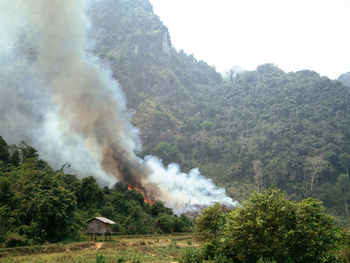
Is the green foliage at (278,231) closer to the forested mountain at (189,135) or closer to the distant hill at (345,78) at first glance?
the forested mountain at (189,135)

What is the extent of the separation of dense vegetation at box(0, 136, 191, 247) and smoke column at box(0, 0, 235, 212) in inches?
347

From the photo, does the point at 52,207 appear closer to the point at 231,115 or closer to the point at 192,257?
the point at 192,257

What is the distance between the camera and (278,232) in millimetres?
18766

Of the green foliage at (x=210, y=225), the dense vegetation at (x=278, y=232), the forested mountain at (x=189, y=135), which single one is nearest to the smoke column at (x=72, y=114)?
the forested mountain at (x=189, y=135)

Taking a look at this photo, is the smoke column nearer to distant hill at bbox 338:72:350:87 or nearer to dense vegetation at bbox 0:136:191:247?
dense vegetation at bbox 0:136:191:247

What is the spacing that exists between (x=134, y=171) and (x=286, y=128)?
64.5m

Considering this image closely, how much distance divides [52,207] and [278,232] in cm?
2514

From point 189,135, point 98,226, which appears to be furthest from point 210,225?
point 189,135

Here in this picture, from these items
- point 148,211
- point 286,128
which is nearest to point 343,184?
point 286,128

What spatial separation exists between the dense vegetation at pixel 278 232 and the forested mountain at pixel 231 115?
2599 inches

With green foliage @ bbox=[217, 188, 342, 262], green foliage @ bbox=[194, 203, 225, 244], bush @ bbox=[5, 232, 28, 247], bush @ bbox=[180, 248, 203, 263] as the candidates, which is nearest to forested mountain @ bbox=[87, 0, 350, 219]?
green foliage @ bbox=[194, 203, 225, 244]

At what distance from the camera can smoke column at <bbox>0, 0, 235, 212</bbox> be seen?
6181cm

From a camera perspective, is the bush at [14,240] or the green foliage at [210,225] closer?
the green foliage at [210,225]

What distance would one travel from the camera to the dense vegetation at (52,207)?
31.9 meters
